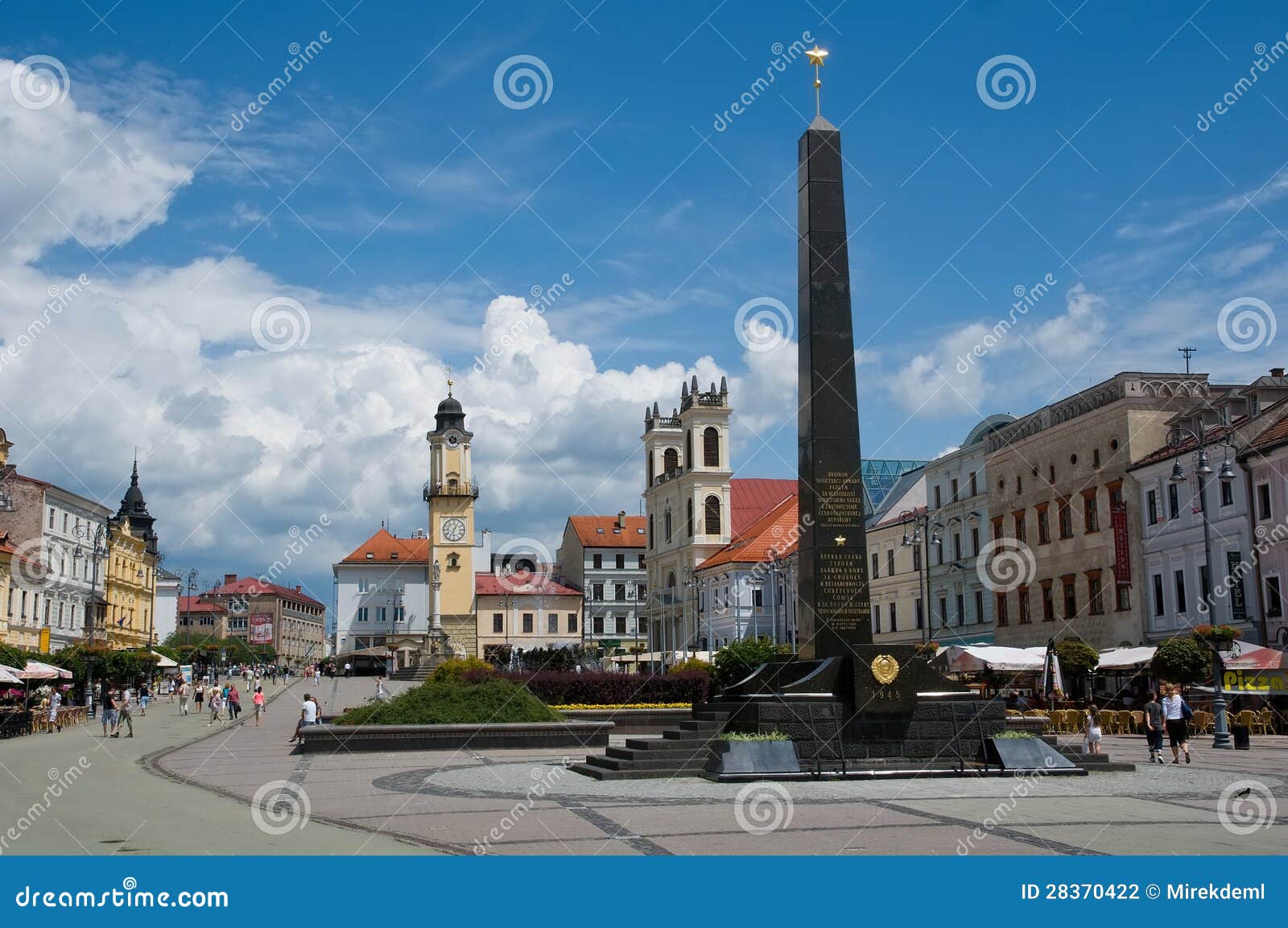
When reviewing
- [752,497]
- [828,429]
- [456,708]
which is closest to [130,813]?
[828,429]

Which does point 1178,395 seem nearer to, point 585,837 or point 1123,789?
point 1123,789

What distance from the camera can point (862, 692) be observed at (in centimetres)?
1777

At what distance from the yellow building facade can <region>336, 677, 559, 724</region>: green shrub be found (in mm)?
52568

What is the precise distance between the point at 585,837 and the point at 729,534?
248 ft

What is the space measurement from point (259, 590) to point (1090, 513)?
455 feet

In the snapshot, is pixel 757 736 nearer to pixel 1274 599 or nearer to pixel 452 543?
pixel 1274 599

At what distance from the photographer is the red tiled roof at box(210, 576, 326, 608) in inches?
6353

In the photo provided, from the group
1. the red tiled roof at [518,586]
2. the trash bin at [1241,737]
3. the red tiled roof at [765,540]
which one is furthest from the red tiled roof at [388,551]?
the trash bin at [1241,737]

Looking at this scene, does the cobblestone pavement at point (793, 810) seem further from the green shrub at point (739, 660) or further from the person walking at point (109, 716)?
the green shrub at point (739, 660)

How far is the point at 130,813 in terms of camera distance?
14.6 metres

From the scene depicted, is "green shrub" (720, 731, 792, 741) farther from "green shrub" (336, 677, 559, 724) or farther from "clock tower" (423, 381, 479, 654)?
"clock tower" (423, 381, 479, 654)

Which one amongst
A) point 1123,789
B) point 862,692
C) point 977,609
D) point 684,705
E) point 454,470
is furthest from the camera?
point 454,470

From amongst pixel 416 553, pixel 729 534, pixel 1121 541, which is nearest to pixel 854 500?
pixel 1121 541

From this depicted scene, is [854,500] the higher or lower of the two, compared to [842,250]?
lower
